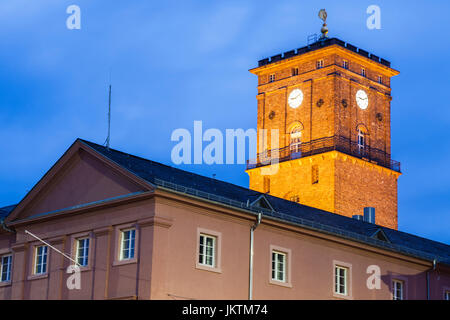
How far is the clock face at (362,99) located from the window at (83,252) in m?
40.5

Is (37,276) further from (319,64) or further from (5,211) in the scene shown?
(319,64)

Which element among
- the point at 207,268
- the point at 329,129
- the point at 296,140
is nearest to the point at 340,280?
the point at 207,268

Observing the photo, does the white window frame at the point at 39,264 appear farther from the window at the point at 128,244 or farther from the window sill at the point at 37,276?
the window at the point at 128,244

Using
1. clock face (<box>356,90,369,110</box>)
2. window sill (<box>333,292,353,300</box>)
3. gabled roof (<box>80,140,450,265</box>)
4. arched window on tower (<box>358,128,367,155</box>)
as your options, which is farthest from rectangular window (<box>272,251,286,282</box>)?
clock face (<box>356,90,369,110</box>)

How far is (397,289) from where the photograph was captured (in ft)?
168

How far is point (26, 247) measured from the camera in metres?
47.6

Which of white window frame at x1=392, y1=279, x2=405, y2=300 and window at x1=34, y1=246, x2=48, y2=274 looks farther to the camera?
white window frame at x1=392, y1=279, x2=405, y2=300

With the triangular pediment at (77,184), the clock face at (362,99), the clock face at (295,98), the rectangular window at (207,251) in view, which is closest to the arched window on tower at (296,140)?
the clock face at (295,98)

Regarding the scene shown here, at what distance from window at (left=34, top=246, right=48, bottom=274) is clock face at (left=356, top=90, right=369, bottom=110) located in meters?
39.8

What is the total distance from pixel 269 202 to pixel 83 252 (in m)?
8.88

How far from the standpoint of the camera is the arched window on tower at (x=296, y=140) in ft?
265

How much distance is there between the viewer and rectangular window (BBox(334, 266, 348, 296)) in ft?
159

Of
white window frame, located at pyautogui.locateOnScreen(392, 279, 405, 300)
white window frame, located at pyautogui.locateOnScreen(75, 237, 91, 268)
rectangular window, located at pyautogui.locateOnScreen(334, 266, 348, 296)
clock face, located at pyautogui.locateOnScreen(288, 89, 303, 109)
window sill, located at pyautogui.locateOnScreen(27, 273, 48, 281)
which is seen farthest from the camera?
clock face, located at pyautogui.locateOnScreen(288, 89, 303, 109)

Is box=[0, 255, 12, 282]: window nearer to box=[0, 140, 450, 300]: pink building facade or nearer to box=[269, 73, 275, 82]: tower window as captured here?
box=[0, 140, 450, 300]: pink building facade
